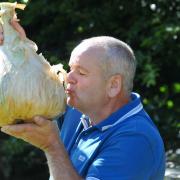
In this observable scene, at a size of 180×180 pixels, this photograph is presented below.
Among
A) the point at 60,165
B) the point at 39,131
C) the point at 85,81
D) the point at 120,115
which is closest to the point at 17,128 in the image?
the point at 39,131

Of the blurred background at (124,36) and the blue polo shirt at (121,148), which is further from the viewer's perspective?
the blurred background at (124,36)

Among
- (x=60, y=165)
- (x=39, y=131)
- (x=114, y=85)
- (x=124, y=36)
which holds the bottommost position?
(x=124, y=36)

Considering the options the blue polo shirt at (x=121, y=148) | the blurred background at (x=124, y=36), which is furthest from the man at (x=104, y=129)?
the blurred background at (x=124, y=36)

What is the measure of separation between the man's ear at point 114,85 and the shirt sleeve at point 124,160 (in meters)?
0.24

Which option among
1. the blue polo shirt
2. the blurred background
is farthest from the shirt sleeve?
the blurred background

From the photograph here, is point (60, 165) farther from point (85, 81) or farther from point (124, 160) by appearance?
point (85, 81)

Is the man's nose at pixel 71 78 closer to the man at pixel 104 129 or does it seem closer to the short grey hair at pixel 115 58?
the man at pixel 104 129

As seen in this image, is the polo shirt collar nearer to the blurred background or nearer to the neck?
the neck

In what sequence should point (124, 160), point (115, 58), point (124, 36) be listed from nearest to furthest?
point (124, 160) → point (115, 58) → point (124, 36)

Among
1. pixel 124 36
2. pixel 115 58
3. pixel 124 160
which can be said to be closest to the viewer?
pixel 124 160

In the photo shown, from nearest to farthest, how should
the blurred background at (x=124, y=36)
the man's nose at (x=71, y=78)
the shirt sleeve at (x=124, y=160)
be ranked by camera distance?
the shirt sleeve at (x=124, y=160) < the man's nose at (x=71, y=78) < the blurred background at (x=124, y=36)

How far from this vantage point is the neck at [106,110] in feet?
10.7

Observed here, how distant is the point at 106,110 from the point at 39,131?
1.18 feet

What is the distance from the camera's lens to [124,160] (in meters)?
3.03
